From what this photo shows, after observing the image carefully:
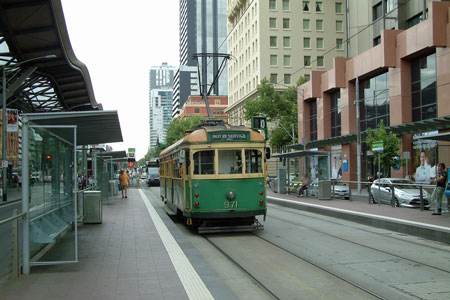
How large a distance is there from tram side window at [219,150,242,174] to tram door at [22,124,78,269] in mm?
3933

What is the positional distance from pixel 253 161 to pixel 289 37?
59858 millimetres

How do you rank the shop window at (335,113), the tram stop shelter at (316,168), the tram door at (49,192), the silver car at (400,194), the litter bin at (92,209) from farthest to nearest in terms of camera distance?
1. the shop window at (335,113)
2. the tram stop shelter at (316,168)
3. the silver car at (400,194)
4. the litter bin at (92,209)
5. the tram door at (49,192)

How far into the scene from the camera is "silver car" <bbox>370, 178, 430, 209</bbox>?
16.8 metres

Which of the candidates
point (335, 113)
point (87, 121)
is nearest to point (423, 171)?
point (335, 113)

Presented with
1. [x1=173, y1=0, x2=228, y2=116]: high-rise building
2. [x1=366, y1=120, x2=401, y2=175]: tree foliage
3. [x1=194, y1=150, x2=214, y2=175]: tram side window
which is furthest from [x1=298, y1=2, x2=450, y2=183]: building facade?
[x1=173, y1=0, x2=228, y2=116]: high-rise building

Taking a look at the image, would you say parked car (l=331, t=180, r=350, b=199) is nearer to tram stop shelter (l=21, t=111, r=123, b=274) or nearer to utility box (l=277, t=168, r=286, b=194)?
utility box (l=277, t=168, r=286, b=194)

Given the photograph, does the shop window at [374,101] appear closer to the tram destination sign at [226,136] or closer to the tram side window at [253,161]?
the tram side window at [253,161]

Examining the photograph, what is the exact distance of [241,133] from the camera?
12836 millimetres

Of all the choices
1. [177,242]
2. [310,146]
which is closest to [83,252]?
[177,242]

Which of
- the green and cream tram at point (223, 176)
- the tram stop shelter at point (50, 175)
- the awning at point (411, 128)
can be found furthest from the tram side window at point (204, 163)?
the awning at point (411, 128)

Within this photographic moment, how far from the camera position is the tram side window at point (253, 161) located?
12836mm

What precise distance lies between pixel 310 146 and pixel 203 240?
121ft

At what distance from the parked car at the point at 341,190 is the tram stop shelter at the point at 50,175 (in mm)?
14852

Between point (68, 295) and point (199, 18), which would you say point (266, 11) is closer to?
point (68, 295)
